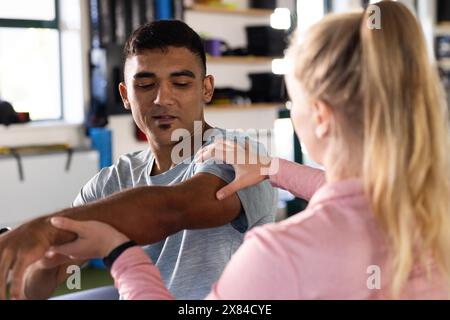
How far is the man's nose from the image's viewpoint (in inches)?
55.2

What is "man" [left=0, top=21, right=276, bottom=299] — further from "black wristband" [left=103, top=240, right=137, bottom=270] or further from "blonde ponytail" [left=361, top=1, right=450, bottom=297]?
"blonde ponytail" [left=361, top=1, right=450, bottom=297]

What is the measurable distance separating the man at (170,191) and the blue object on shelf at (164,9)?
3.63 metres

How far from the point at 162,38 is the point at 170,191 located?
0.48m

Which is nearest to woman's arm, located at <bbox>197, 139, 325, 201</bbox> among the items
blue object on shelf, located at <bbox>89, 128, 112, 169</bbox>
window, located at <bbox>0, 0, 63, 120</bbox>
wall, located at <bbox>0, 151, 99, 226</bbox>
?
wall, located at <bbox>0, 151, 99, 226</bbox>

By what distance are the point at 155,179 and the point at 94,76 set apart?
3.52 m

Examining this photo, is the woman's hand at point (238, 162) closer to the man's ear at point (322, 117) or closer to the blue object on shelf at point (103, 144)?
the man's ear at point (322, 117)

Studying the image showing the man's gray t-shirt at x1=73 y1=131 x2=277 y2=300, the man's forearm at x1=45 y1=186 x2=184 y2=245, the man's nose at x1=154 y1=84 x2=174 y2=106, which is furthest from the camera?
the man's nose at x1=154 y1=84 x2=174 y2=106

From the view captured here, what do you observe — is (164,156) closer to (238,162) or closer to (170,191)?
(238,162)

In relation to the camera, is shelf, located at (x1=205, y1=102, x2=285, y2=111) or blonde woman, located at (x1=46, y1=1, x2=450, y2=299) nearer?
blonde woman, located at (x1=46, y1=1, x2=450, y2=299)

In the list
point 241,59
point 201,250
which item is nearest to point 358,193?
point 201,250

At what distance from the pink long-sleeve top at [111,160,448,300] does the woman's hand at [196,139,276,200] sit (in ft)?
1.03

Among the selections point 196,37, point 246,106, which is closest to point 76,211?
point 196,37

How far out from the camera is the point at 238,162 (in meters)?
1.19

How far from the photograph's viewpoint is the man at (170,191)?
100 centimetres
